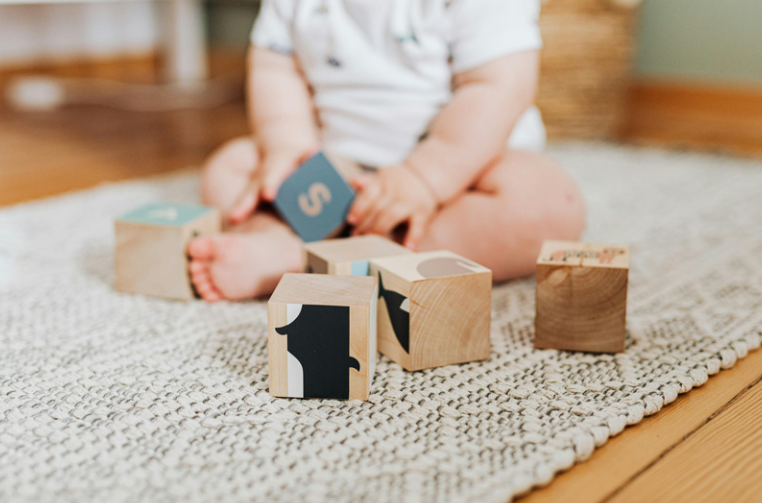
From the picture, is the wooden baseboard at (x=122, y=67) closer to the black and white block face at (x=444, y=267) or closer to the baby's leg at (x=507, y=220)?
the baby's leg at (x=507, y=220)

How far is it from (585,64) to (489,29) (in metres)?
0.88

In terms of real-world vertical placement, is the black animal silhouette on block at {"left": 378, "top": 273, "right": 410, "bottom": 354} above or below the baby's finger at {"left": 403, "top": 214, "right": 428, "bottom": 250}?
below

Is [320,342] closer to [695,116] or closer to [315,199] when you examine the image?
[315,199]

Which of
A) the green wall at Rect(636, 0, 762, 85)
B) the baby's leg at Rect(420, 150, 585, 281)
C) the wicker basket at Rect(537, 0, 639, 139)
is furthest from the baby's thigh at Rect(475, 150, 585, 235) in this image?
the green wall at Rect(636, 0, 762, 85)

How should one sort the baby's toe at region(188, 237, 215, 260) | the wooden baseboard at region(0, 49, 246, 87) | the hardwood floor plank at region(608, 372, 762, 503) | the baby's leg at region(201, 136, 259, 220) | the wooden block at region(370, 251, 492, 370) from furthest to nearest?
the wooden baseboard at region(0, 49, 246, 87) → the baby's leg at region(201, 136, 259, 220) → the baby's toe at region(188, 237, 215, 260) → the wooden block at region(370, 251, 492, 370) → the hardwood floor plank at region(608, 372, 762, 503)

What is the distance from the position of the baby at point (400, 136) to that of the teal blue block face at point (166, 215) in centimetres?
4

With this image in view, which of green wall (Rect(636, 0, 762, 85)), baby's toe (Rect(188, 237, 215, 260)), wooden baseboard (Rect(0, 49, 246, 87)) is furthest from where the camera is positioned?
wooden baseboard (Rect(0, 49, 246, 87))

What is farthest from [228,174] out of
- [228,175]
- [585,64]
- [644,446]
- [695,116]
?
[695,116]

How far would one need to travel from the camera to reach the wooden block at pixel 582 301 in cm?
62

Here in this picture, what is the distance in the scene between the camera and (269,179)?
0.82 meters

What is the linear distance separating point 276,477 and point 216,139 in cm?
129

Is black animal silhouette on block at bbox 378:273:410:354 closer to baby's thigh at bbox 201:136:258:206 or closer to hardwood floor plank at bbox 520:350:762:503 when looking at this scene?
hardwood floor plank at bbox 520:350:762:503

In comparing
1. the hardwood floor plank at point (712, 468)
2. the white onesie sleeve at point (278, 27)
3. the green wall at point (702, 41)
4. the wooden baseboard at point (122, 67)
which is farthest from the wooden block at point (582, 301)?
the wooden baseboard at point (122, 67)

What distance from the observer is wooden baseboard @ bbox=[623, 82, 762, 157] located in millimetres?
1701
